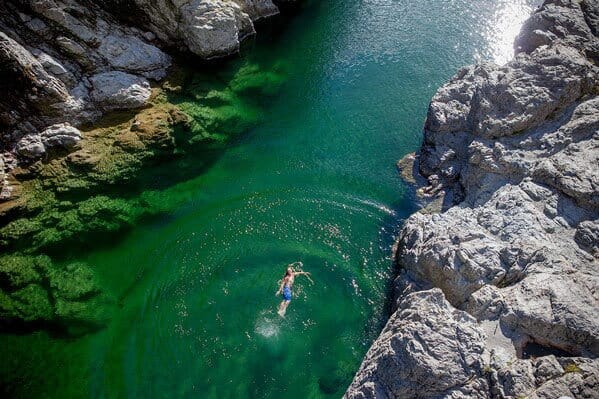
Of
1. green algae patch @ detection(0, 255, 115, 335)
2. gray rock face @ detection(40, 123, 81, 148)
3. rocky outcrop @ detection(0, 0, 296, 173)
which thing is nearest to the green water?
green algae patch @ detection(0, 255, 115, 335)

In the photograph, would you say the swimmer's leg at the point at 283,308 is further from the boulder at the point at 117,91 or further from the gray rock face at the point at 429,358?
the boulder at the point at 117,91

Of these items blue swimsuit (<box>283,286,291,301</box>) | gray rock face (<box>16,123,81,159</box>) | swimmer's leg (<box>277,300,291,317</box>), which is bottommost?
swimmer's leg (<box>277,300,291,317</box>)

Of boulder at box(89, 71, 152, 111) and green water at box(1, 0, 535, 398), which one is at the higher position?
boulder at box(89, 71, 152, 111)

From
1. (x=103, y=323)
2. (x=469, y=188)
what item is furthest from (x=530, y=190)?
(x=103, y=323)

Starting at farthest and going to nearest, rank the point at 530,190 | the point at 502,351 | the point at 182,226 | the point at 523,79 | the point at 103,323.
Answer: the point at 182,226
the point at 523,79
the point at 103,323
the point at 530,190
the point at 502,351

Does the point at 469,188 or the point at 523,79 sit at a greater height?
the point at 523,79

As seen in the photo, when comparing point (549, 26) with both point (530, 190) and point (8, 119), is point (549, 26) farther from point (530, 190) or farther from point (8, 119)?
point (8, 119)

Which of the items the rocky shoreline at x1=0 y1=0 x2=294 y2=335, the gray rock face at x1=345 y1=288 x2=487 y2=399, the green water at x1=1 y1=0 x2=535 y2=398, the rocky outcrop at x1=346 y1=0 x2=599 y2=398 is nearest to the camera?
the rocky outcrop at x1=346 y1=0 x2=599 y2=398

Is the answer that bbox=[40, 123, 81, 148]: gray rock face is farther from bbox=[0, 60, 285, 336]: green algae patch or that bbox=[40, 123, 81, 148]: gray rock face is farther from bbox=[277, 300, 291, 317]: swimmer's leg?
bbox=[277, 300, 291, 317]: swimmer's leg
